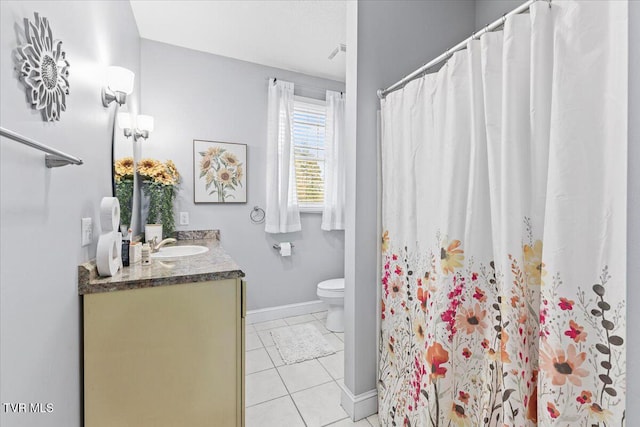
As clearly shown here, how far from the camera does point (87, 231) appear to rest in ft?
3.92

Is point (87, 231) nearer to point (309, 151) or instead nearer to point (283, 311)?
point (283, 311)

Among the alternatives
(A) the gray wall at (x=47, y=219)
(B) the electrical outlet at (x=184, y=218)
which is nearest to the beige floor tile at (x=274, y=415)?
(A) the gray wall at (x=47, y=219)

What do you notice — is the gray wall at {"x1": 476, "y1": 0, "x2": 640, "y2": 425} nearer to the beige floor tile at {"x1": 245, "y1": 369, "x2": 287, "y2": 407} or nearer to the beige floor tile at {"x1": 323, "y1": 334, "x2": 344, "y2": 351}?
the beige floor tile at {"x1": 245, "y1": 369, "x2": 287, "y2": 407}

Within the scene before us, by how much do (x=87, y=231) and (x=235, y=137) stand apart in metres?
1.84

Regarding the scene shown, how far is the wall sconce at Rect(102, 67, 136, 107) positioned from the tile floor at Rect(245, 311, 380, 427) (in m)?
1.93

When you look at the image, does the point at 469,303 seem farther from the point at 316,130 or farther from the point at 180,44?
the point at 180,44

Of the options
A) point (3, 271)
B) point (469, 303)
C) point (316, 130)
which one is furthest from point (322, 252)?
point (3, 271)

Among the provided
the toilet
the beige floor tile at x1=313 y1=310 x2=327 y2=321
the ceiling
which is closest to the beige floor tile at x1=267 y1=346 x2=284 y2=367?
the toilet

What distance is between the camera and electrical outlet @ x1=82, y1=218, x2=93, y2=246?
1.16 m

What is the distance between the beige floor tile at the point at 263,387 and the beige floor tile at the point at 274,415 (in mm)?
50

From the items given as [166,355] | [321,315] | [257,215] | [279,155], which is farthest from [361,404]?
[279,155]

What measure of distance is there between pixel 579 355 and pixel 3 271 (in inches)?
59.8

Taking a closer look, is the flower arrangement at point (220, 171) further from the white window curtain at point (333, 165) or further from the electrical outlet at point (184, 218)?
the white window curtain at point (333, 165)

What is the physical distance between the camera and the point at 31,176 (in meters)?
0.77
